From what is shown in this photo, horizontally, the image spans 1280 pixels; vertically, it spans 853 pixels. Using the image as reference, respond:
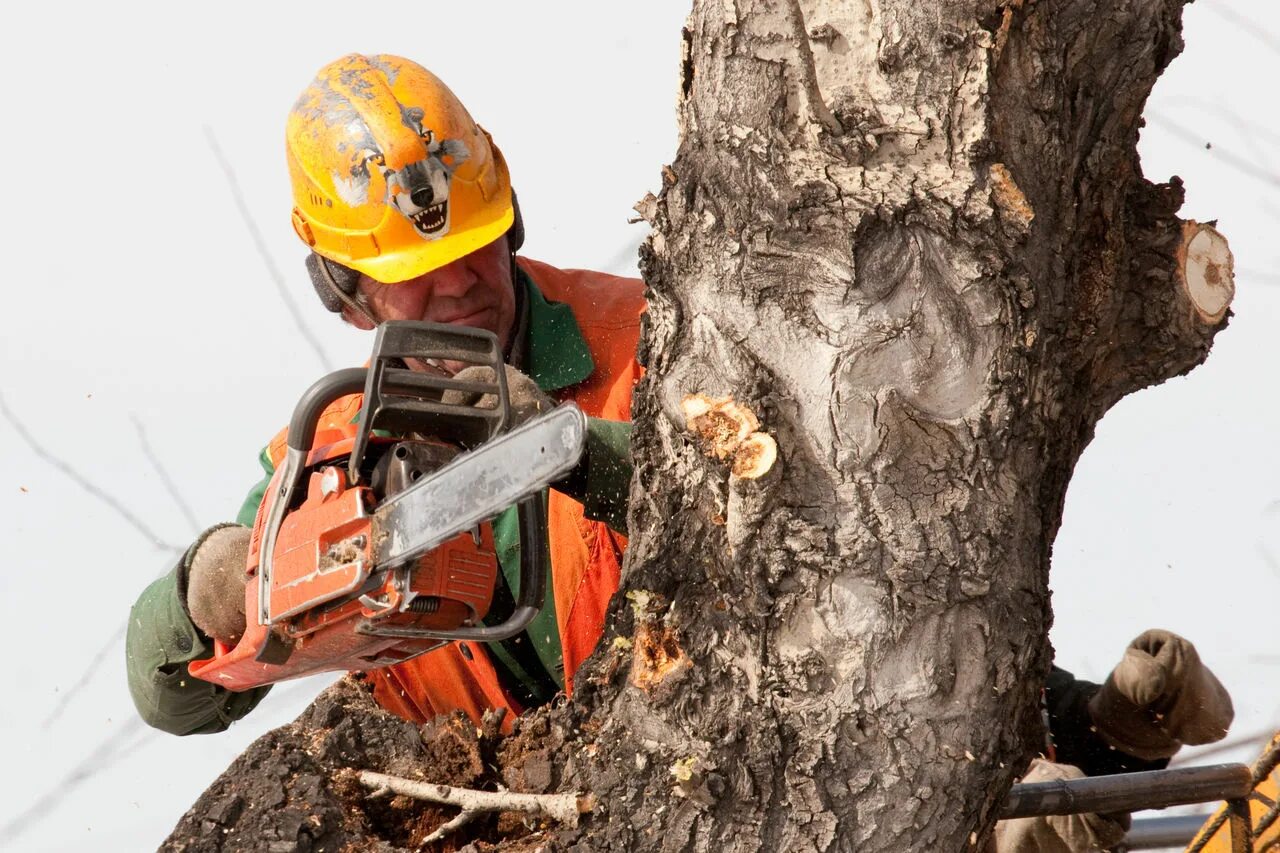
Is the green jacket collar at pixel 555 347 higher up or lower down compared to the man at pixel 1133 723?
higher up

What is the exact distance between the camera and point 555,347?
269 cm

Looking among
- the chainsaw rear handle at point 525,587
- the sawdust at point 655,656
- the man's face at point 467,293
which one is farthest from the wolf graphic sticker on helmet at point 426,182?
the sawdust at point 655,656

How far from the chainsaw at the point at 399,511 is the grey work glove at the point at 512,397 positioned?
0.04ft

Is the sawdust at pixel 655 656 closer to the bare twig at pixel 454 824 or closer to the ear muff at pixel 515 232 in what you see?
the bare twig at pixel 454 824

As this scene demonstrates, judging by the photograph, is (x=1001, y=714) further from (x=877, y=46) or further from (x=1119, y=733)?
(x=1119, y=733)

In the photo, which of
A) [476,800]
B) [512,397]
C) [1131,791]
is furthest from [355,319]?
[1131,791]

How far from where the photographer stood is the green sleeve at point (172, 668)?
2270 mm

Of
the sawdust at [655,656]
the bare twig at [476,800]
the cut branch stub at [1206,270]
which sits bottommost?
the bare twig at [476,800]

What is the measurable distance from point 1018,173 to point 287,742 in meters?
1.25

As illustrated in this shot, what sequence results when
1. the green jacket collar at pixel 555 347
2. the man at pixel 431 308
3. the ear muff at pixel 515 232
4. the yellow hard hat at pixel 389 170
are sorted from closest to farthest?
the man at pixel 431 308, the yellow hard hat at pixel 389 170, the green jacket collar at pixel 555 347, the ear muff at pixel 515 232

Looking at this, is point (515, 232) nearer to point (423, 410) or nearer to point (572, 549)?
point (572, 549)

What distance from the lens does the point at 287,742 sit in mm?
1916

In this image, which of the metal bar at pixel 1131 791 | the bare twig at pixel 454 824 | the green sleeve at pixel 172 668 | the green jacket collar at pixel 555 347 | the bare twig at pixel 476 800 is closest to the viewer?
the bare twig at pixel 476 800

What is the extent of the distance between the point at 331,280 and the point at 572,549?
2.65 ft
